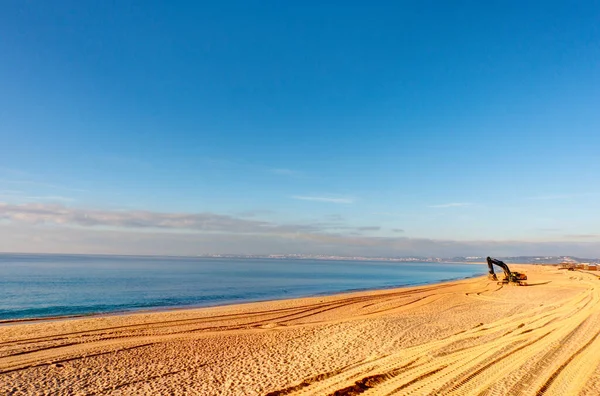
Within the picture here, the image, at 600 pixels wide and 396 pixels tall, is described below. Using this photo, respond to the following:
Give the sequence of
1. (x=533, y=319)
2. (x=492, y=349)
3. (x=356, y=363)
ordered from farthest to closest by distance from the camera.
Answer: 1. (x=533, y=319)
2. (x=492, y=349)
3. (x=356, y=363)

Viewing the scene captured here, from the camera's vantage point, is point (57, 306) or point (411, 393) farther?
point (57, 306)

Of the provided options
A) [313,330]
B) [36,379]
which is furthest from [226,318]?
[36,379]

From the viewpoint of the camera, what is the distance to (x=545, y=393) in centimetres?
865

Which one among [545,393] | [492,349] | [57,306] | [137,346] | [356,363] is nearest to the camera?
[545,393]

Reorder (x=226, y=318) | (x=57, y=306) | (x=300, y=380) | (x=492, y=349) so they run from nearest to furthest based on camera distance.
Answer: (x=300, y=380) → (x=492, y=349) → (x=226, y=318) → (x=57, y=306)

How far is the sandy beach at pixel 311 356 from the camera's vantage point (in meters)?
9.48

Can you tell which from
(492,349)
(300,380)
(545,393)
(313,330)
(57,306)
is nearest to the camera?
(545,393)

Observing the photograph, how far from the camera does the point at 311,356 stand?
1245cm

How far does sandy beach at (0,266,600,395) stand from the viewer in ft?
31.1

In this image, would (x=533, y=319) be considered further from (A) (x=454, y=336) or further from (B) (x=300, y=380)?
(B) (x=300, y=380)

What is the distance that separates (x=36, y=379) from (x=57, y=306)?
70.2 feet

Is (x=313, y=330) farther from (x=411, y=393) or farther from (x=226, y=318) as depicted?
(x=411, y=393)

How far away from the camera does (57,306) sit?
92.6 ft

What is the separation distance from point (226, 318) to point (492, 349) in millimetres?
14481
